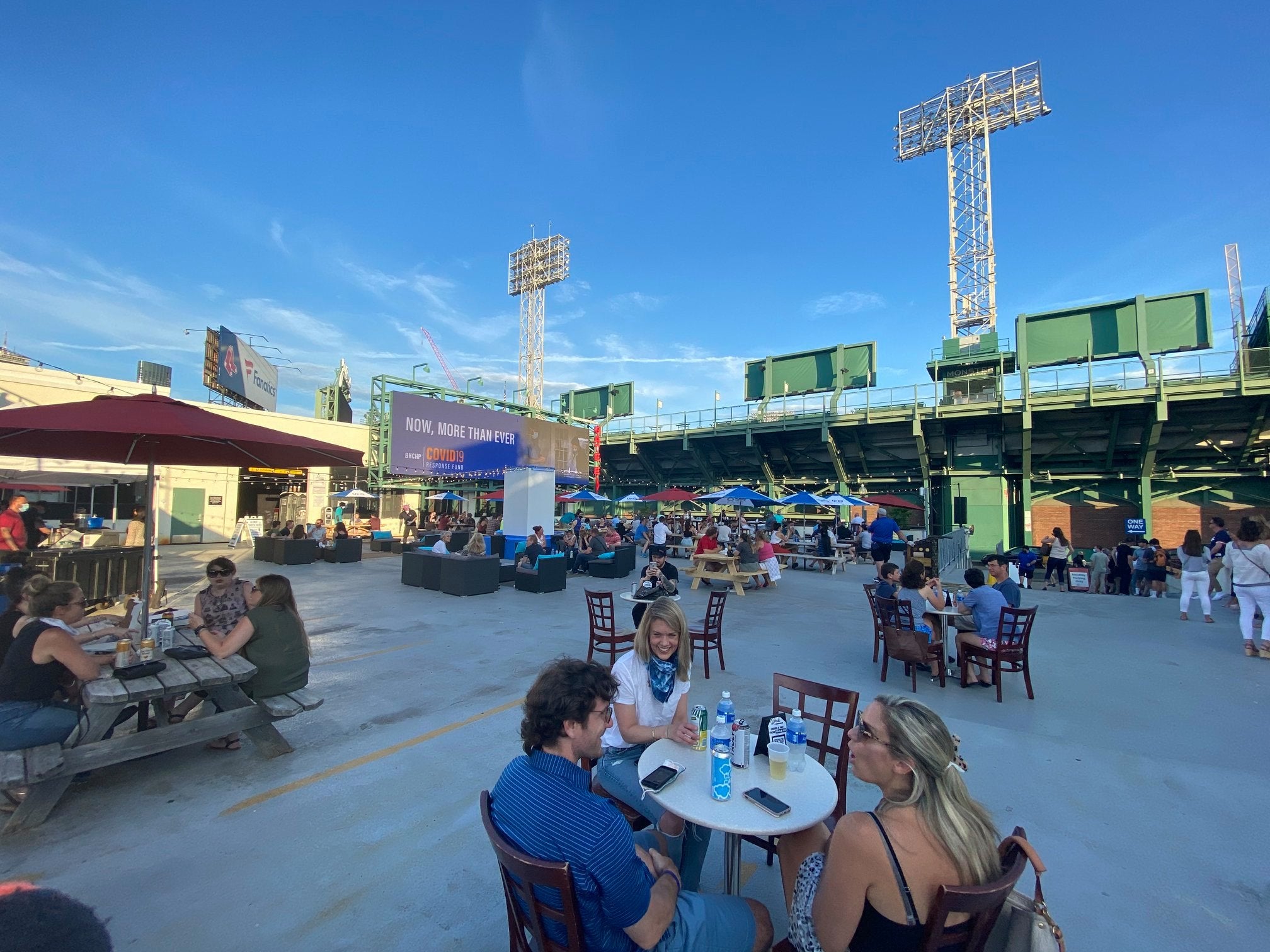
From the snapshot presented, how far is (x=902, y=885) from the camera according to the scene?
1.56m

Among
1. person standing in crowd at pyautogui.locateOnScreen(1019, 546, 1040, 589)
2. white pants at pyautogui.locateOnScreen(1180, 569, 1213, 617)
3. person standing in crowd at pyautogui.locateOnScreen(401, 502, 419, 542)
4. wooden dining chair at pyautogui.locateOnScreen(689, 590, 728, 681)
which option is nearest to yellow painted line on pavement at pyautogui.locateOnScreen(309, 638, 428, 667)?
wooden dining chair at pyautogui.locateOnScreen(689, 590, 728, 681)

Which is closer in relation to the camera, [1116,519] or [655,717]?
[655,717]

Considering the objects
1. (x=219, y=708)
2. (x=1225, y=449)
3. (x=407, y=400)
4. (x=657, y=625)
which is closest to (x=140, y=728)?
(x=219, y=708)

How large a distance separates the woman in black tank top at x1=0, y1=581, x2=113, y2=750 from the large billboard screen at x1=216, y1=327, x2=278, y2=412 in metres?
24.8

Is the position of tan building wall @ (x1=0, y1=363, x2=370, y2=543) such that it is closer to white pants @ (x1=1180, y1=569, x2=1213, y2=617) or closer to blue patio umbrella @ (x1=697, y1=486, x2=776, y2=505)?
blue patio umbrella @ (x1=697, y1=486, x2=776, y2=505)

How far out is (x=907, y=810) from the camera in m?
1.68

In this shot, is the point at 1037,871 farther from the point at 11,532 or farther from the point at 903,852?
the point at 11,532

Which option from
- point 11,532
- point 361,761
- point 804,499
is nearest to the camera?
point 361,761

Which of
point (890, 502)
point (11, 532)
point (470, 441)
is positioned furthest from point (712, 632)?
point (470, 441)

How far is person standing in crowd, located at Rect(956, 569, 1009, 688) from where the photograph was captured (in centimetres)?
574

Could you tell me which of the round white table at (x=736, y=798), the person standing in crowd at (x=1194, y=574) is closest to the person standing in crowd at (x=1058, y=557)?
the person standing in crowd at (x=1194, y=574)

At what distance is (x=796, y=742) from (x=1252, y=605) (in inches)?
328

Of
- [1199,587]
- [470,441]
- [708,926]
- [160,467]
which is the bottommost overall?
[708,926]

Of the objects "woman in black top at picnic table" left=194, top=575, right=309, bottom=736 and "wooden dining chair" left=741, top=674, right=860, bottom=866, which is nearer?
"wooden dining chair" left=741, top=674, right=860, bottom=866
